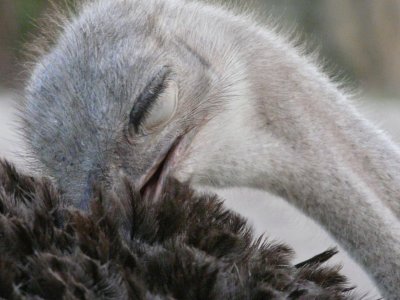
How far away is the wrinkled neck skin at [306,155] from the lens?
212 cm

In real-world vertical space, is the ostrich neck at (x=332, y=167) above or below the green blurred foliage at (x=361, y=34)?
below

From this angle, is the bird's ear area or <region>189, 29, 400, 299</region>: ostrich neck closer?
the bird's ear area

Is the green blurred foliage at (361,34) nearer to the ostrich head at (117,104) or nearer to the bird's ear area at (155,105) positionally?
the ostrich head at (117,104)

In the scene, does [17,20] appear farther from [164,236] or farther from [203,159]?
[164,236]

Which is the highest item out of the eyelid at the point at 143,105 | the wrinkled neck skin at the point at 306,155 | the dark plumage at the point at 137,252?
the wrinkled neck skin at the point at 306,155

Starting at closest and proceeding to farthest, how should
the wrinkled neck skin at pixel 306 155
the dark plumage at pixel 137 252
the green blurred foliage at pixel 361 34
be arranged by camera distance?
the dark plumage at pixel 137 252 → the wrinkled neck skin at pixel 306 155 → the green blurred foliage at pixel 361 34

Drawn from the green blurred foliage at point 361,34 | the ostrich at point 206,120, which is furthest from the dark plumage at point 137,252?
the green blurred foliage at point 361,34

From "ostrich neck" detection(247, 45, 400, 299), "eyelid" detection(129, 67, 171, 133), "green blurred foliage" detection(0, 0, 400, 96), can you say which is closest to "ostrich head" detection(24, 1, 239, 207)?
"eyelid" detection(129, 67, 171, 133)

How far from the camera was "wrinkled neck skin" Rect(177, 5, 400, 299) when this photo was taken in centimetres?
212

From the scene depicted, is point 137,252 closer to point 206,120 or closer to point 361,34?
point 206,120

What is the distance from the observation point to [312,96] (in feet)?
7.50

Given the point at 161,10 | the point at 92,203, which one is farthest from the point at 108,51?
the point at 92,203

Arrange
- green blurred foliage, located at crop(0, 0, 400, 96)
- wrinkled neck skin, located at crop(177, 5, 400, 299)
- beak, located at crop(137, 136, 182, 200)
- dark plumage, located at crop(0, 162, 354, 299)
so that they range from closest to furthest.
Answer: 1. dark plumage, located at crop(0, 162, 354, 299)
2. beak, located at crop(137, 136, 182, 200)
3. wrinkled neck skin, located at crop(177, 5, 400, 299)
4. green blurred foliage, located at crop(0, 0, 400, 96)

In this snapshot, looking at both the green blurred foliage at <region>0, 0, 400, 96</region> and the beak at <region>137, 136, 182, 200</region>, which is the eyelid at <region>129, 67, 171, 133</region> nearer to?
the beak at <region>137, 136, 182, 200</region>
